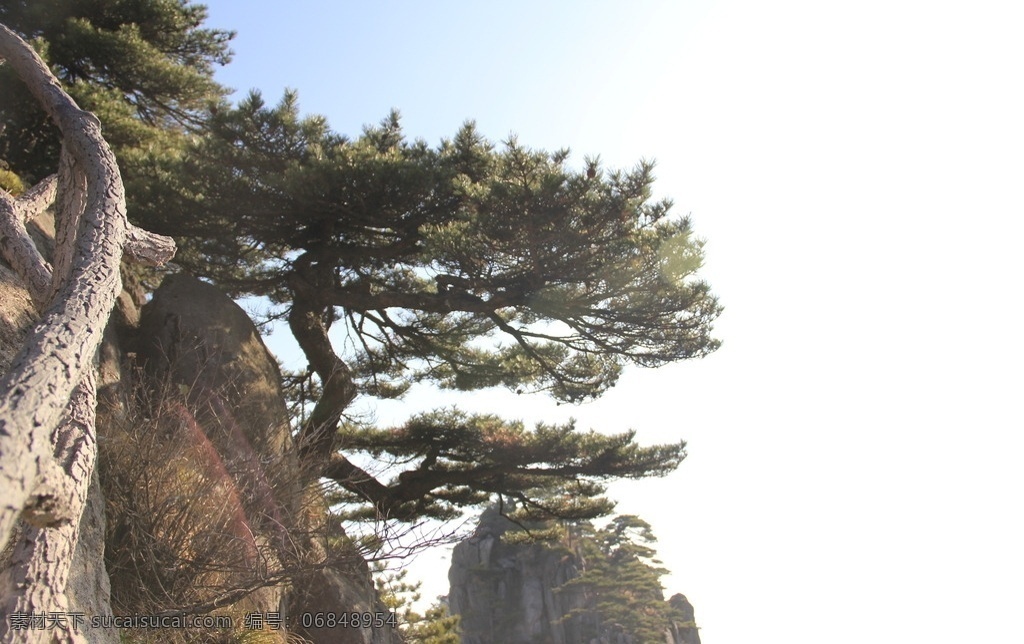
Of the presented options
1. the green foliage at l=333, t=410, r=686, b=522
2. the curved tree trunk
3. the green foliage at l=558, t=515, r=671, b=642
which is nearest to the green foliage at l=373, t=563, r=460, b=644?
the green foliage at l=333, t=410, r=686, b=522

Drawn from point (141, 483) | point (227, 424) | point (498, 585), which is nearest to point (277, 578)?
point (141, 483)

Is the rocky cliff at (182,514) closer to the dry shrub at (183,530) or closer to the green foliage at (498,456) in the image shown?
the dry shrub at (183,530)

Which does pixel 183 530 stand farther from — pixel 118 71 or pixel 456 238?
pixel 118 71

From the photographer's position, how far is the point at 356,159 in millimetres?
7934

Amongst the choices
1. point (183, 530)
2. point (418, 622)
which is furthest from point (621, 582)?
point (183, 530)

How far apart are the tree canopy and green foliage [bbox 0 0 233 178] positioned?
3.70ft

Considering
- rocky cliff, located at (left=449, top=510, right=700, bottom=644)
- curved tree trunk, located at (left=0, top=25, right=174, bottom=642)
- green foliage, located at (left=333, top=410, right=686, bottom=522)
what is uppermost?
rocky cliff, located at (left=449, top=510, right=700, bottom=644)

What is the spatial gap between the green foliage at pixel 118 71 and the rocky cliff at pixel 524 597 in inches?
842

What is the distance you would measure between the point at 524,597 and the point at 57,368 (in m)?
32.4

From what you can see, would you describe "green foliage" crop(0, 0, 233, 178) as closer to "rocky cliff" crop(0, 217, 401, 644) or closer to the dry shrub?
"rocky cliff" crop(0, 217, 401, 644)

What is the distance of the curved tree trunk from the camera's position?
73.7 inches

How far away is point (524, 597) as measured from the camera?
3253 cm

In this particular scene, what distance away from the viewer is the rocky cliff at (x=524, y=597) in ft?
96.5

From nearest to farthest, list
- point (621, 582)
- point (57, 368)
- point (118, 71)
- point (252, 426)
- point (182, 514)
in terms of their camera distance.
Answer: point (57, 368)
point (182, 514)
point (252, 426)
point (118, 71)
point (621, 582)
